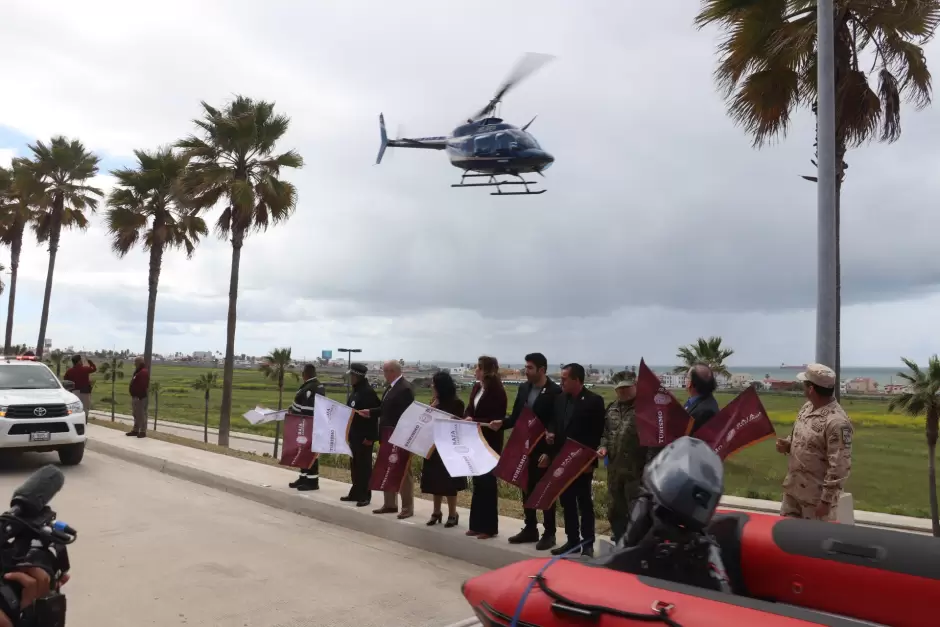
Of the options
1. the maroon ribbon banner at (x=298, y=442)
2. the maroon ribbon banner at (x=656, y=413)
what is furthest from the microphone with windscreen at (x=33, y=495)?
the maroon ribbon banner at (x=298, y=442)

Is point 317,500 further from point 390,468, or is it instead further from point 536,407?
point 536,407

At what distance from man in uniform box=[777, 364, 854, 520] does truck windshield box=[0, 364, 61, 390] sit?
12.0m


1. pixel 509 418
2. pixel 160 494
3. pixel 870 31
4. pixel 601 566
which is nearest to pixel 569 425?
pixel 509 418

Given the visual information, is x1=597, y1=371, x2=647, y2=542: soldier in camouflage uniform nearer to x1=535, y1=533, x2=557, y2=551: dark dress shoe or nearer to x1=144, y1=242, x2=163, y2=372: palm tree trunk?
x1=535, y1=533, x2=557, y2=551: dark dress shoe

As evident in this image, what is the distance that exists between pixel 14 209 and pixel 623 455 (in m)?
37.6

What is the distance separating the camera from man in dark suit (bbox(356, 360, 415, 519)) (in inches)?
323

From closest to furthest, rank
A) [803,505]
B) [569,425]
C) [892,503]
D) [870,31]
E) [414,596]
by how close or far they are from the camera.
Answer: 1. [803,505]
2. [414,596]
3. [569,425]
4. [870,31]
5. [892,503]

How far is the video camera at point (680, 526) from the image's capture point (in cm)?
290

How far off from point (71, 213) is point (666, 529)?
113 feet

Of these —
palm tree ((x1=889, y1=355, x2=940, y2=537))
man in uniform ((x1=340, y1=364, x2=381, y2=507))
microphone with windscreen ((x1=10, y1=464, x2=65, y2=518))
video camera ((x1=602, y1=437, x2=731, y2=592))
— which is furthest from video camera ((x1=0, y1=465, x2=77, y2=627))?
palm tree ((x1=889, y1=355, x2=940, y2=537))

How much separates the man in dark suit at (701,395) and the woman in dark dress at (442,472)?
259 cm

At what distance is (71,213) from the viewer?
1247 inches

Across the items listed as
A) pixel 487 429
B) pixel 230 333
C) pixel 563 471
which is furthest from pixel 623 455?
pixel 230 333

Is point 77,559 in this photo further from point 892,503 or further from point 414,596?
point 892,503
